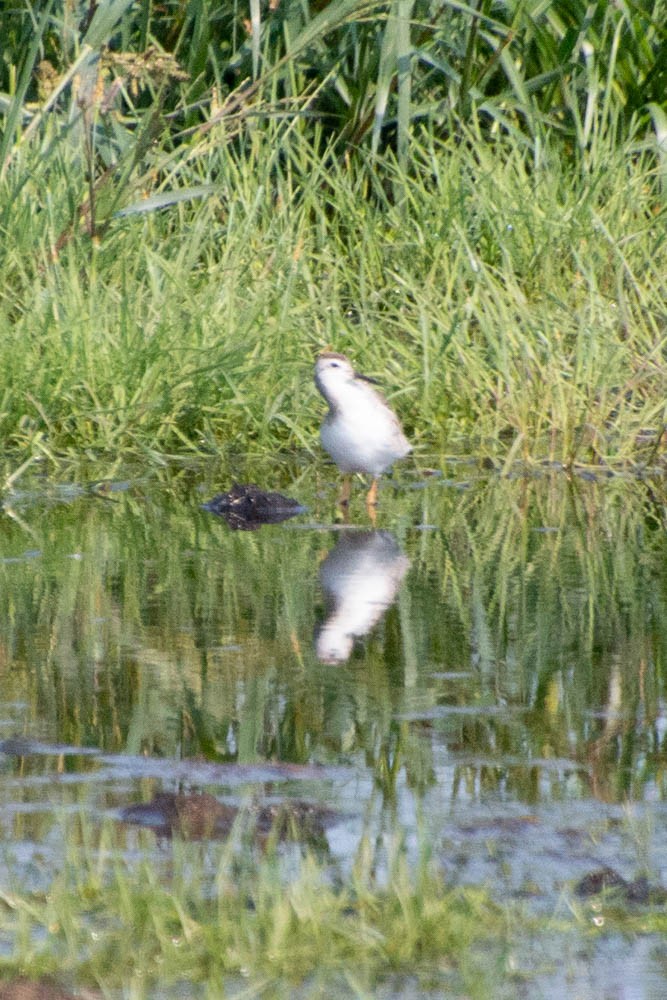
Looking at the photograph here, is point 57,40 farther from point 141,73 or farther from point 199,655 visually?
point 199,655

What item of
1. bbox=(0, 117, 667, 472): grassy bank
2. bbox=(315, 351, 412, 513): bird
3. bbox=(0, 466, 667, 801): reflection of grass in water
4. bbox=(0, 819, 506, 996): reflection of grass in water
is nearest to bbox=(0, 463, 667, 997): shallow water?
bbox=(0, 466, 667, 801): reflection of grass in water

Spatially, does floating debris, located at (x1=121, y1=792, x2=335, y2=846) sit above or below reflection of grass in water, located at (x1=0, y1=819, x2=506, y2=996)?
above

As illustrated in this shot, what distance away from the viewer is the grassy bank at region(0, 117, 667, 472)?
7.05 meters

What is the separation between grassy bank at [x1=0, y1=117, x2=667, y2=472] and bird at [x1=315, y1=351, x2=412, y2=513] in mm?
799

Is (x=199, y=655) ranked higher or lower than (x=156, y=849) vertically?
higher

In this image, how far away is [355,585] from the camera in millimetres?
4816

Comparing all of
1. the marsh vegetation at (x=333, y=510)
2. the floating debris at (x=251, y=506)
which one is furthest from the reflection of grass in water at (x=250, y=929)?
the floating debris at (x=251, y=506)

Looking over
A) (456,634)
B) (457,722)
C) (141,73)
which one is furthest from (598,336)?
(457,722)

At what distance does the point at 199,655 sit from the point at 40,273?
3763mm

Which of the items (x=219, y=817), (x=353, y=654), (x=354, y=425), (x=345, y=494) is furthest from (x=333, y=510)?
(x=219, y=817)

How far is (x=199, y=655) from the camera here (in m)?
4.01

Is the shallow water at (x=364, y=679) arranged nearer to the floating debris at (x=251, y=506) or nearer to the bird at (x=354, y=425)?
the floating debris at (x=251, y=506)

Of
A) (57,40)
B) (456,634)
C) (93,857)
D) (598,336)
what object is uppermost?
(57,40)

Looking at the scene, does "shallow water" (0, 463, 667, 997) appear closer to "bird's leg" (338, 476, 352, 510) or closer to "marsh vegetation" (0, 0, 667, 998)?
"marsh vegetation" (0, 0, 667, 998)
